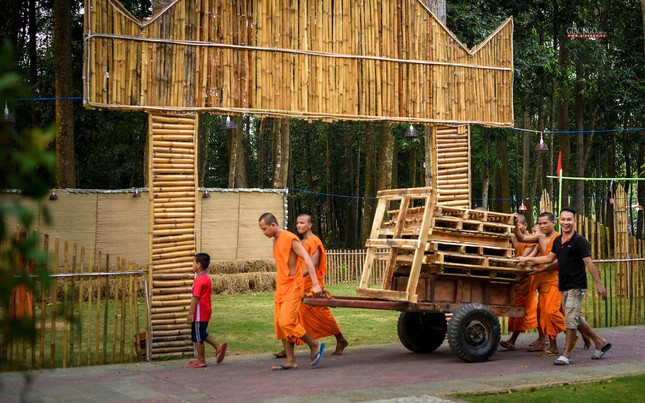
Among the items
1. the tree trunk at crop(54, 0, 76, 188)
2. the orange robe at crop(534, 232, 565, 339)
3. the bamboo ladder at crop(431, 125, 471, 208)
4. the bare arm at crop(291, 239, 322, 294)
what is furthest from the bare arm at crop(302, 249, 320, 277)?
the tree trunk at crop(54, 0, 76, 188)

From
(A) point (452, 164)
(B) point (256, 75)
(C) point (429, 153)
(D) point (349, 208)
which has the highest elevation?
(B) point (256, 75)

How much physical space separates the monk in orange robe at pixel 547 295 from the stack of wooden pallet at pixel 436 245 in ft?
1.42

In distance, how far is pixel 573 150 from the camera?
50.2 metres

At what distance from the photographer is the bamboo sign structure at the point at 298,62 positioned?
37.1ft

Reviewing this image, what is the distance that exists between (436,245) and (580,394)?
288 centimetres

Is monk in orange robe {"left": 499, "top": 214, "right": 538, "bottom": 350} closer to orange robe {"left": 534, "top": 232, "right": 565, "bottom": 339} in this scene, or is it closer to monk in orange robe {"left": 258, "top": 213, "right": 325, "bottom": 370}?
orange robe {"left": 534, "top": 232, "right": 565, "bottom": 339}

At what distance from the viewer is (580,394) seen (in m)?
8.70

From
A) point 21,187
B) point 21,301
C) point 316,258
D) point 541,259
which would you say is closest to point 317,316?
point 316,258

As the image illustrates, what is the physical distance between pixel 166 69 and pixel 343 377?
4837 millimetres

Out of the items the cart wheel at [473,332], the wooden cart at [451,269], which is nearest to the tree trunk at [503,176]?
the wooden cart at [451,269]

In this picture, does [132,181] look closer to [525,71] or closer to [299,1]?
[525,71]

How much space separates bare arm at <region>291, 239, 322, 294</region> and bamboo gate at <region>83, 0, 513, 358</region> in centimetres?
179

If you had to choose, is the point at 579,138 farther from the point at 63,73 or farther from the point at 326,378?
the point at 326,378

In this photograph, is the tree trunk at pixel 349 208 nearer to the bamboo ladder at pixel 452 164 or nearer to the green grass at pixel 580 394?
the bamboo ladder at pixel 452 164
